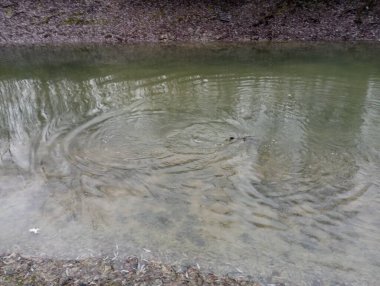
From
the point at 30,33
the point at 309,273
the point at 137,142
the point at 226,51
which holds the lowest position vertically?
the point at 309,273

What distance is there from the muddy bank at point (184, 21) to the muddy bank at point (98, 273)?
45.5 ft

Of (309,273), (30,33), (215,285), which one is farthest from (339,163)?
(30,33)

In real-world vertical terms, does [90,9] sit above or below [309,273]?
above

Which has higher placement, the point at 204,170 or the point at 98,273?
the point at 204,170

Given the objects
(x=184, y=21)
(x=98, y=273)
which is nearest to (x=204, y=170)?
(x=98, y=273)

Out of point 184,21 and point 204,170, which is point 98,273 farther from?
point 184,21

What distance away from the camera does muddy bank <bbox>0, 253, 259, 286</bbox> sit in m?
3.78

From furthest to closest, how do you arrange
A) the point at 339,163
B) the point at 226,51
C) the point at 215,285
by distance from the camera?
the point at 226,51, the point at 339,163, the point at 215,285

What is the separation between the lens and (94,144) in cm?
711

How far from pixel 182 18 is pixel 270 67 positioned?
7.33 m

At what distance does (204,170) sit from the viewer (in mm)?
6172

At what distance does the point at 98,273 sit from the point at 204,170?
108 inches

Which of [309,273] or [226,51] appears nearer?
[309,273]

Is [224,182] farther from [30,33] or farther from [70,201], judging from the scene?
[30,33]
